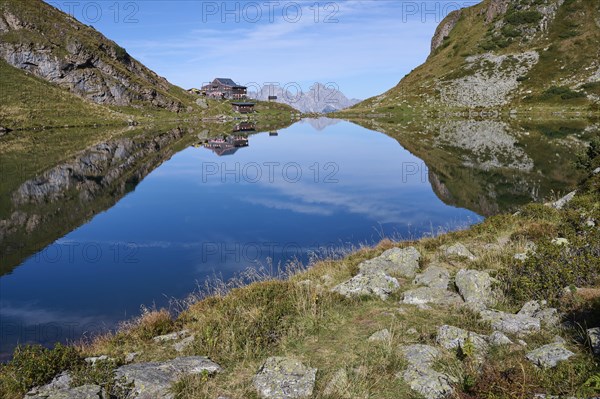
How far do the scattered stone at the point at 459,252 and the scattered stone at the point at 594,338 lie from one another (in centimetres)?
821

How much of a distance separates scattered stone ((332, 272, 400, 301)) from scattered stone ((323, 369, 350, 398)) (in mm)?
5382

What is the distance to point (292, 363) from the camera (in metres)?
9.56

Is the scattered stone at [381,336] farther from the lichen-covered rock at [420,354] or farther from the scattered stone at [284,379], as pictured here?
the scattered stone at [284,379]

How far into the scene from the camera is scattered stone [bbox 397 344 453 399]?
337 inches

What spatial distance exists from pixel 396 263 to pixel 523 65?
16415cm

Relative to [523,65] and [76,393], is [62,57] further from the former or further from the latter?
[76,393]

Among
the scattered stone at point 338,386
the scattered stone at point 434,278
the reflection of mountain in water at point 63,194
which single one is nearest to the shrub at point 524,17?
the reflection of mountain in water at point 63,194

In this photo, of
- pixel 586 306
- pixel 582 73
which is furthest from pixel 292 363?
pixel 582 73

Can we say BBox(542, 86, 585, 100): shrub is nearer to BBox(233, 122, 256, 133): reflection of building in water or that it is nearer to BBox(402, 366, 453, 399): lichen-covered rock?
BBox(233, 122, 256, 133): reflection of building in water

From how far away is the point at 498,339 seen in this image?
10156mm

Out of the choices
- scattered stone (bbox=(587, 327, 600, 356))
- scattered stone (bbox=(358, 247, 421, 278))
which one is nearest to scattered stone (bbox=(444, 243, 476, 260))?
scattered stone (bbox=(358, 247, 421, 278))

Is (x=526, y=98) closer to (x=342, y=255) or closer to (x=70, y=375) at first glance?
(x=342, y=255)

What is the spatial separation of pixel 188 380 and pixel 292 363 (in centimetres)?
226

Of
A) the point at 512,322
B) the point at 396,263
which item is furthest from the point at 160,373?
the point at 396,263
